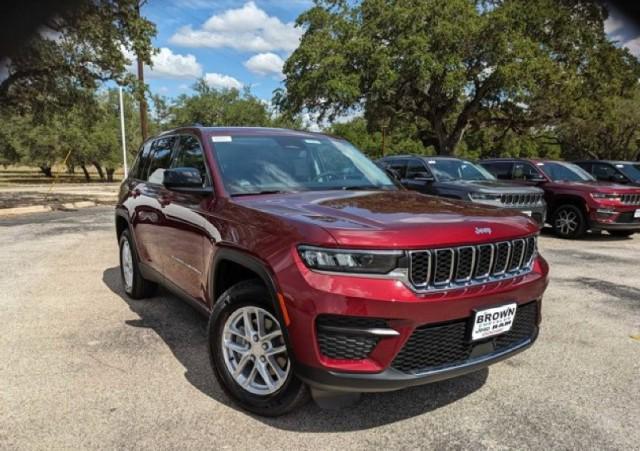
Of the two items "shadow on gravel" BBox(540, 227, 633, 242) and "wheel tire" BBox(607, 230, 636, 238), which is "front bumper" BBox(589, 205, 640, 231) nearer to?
"shadow on gravel" BBox(540, 227, 633, 242)

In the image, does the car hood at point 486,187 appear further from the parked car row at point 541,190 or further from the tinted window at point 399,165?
the tinted window at point 399,165

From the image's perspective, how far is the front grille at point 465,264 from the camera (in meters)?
2.63

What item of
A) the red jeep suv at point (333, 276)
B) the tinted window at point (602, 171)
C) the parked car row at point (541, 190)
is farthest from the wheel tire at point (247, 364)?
the tinted window at point (602, 171)

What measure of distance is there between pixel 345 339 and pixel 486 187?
7712 millimetres

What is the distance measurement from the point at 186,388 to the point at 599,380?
2.87 metres

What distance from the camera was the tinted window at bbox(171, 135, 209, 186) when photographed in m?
3.91

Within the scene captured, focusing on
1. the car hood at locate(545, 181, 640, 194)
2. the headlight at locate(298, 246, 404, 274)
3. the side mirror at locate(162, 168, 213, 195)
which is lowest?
the car hood at locate(545, 181, 640, 194)

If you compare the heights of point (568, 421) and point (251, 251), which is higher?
point (251, 251)

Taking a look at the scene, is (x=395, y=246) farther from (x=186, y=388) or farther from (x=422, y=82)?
(x=422, y=82)

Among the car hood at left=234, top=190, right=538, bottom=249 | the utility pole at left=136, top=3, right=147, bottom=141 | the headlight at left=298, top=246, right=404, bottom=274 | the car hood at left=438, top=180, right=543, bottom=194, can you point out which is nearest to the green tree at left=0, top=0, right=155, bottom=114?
the utility pole at left=136, top=3, right=147, bottom=141

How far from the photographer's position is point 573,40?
69.5ft

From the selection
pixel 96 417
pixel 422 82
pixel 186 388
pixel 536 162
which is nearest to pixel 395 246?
pixel 186 388

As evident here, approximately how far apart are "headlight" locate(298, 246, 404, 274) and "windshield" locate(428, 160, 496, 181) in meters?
8.13

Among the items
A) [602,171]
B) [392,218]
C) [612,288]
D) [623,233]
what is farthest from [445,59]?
[392,218]
